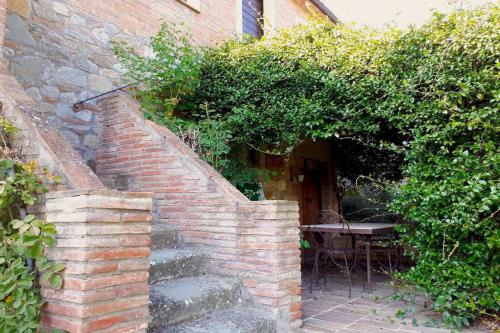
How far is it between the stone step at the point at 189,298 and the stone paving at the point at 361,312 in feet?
2.48

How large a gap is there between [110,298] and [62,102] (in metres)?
3.19

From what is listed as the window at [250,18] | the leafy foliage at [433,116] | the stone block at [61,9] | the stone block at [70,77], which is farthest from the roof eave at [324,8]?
the stone block at [70,77]

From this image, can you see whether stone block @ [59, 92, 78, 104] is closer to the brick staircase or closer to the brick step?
the brick staircase

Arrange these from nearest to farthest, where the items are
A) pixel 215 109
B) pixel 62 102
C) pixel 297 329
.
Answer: pixel 297 329
pixel 62 102
pixel 215 109

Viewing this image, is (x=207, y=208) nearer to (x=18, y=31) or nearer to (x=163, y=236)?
(x=163, y=236)

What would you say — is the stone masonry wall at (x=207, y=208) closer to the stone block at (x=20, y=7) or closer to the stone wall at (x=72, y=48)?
the stone wall at (x=72, y=48)

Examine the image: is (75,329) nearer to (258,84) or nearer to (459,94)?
(459,94)

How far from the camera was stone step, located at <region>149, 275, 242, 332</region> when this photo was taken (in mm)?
2674

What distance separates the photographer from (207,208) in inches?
146

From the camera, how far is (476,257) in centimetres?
342

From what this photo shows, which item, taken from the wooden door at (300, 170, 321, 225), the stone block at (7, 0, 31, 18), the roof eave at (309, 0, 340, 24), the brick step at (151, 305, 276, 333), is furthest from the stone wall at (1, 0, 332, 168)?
the roof eave at (309, 0, 340, 24)

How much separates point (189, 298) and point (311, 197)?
626 cm

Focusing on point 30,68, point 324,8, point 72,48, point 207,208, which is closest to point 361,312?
point 207,208

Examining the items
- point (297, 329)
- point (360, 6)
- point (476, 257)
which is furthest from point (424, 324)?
point (360, 6)
